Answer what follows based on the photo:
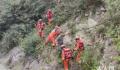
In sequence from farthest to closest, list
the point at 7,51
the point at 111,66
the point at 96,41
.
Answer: the point at 7,51 < the point at 96,41 < the point at 111,66

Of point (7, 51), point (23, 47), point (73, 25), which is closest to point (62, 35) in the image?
point (73, 25)

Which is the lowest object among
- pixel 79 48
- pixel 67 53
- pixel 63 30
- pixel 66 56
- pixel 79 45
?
pixel 66 56

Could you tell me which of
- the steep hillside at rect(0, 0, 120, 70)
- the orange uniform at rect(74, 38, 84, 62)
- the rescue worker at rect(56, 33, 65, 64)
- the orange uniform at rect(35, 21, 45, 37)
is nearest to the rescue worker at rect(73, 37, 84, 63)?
the orange uniform at rect(74, 38, 84, 62)

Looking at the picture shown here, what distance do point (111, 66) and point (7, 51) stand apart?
31.6ft

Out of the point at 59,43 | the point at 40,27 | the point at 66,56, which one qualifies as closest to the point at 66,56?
the point at 66,56

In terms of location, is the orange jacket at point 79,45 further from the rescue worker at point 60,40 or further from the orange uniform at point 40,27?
the orange uniform at point 40,27

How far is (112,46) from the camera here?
1171 centimetres

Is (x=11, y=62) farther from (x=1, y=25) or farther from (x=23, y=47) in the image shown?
(x=1, y=25)

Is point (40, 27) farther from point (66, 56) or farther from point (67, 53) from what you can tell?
point (67, 53)

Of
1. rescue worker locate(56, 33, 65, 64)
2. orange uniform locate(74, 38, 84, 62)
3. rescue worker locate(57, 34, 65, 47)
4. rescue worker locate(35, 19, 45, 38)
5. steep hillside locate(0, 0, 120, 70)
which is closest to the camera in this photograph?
steep hillside locate(0, 0, 120, 70)

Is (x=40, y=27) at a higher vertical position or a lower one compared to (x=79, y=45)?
higher

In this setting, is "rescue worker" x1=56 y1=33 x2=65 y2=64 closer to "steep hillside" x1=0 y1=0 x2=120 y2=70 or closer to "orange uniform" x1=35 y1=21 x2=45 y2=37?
"steep hillside" x1=0 y1=0 x2=120 y2=70

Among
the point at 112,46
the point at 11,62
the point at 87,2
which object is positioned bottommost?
the point at 11,62

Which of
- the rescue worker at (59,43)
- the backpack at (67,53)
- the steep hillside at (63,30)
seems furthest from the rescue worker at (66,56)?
the rescue worker at (59,43)
